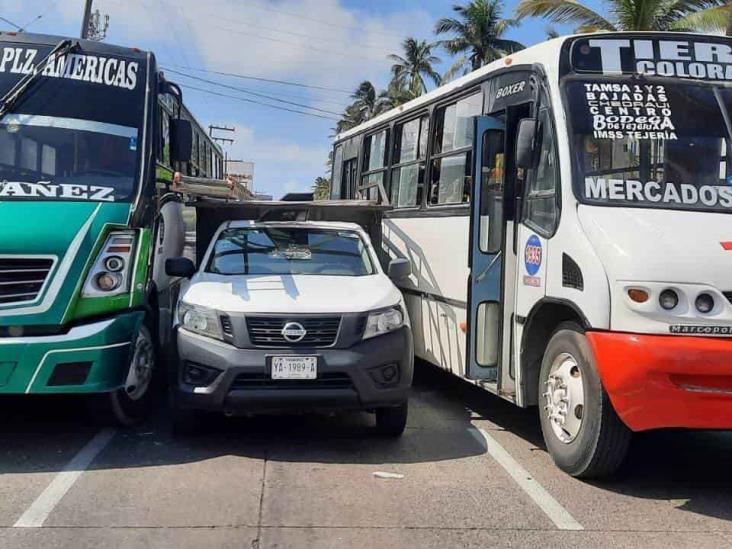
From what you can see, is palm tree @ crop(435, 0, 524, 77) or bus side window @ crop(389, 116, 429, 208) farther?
Answer: palm tree @ crop(435, 0, 524, 77)

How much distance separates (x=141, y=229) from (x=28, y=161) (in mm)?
1014

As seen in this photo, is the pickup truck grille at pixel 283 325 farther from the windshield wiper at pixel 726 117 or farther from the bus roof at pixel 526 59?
the windshield wiper at pixel 726 117

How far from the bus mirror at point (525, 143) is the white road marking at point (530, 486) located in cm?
216

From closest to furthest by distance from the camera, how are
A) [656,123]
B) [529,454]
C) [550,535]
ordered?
1. [550,535]
2. [656,123]
3. [529,454]

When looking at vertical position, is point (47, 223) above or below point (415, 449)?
above

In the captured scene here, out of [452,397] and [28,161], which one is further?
[452,397]

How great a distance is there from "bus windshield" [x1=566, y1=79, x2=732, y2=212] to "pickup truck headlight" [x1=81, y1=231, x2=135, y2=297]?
3.27m

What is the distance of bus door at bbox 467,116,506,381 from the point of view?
6645 millimetres

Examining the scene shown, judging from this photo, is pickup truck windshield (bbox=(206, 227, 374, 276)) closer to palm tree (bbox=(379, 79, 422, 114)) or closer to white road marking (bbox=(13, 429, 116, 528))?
white road marking (bbox=(13, 429, 116, 528))

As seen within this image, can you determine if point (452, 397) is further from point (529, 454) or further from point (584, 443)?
point (584, 443)

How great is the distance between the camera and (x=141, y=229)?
6211mm

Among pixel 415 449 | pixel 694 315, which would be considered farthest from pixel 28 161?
pixel 694 315

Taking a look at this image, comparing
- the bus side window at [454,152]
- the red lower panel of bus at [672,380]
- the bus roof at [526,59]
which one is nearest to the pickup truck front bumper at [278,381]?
the red lower panel of bus at [672,380]

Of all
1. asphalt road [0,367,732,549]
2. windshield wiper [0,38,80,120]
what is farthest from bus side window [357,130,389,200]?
windshield wiper [0,38,80,120]
